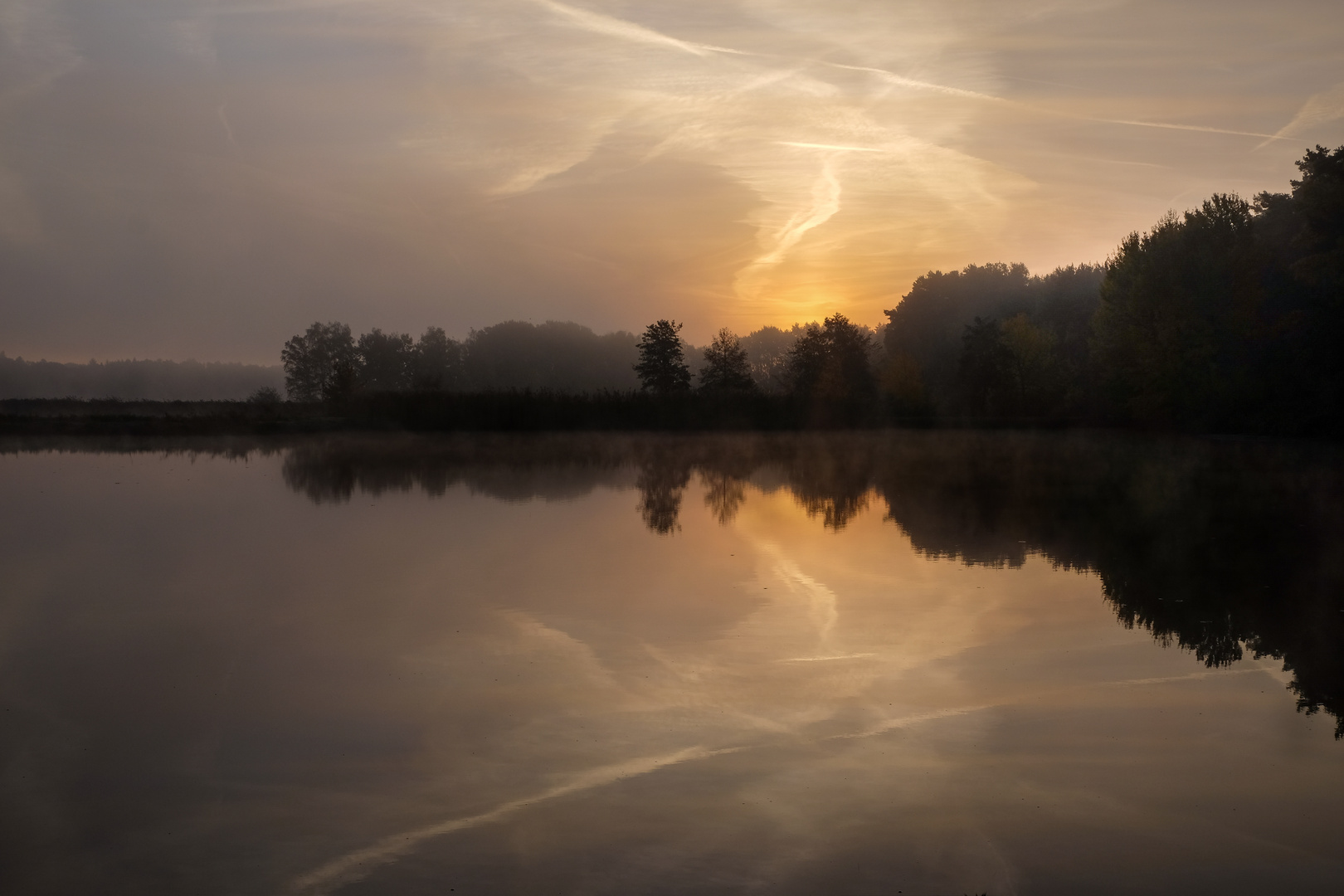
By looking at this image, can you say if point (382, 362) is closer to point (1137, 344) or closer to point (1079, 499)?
point (1137, 344)

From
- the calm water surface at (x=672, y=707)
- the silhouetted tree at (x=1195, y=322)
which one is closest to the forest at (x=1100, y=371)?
the silhouetted tree at (x=1195, y=322)

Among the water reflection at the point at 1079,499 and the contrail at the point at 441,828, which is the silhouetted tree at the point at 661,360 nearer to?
the water reflection at the point at 1079,499

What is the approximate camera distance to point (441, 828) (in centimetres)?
486

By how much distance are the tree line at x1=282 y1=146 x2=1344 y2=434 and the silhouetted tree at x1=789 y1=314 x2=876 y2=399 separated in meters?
0.12

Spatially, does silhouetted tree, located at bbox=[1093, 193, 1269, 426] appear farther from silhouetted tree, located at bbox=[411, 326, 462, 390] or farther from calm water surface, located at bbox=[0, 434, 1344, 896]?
silhouetted tree, located at bbox=[411, 326, 462, 390]

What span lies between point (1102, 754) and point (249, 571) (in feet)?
30.1

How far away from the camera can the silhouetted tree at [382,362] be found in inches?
4847

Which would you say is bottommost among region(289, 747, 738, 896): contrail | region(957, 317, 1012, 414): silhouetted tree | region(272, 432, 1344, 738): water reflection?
region(289, 747, 738, 896): contrail

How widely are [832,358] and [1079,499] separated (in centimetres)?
6046

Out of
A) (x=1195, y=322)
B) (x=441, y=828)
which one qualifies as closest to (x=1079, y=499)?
(x=441, y=828)

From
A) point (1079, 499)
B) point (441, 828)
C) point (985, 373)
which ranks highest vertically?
point (985, 373)

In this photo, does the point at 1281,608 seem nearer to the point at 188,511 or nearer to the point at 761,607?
the point at 761,607

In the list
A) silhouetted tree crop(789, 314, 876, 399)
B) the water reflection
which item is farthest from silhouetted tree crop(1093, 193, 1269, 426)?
silhouetted tree crop(789, 314, 876, 399)

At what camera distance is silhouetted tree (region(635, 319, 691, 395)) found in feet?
237
